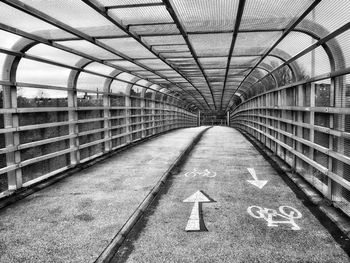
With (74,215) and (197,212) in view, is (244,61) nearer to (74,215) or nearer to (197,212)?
(197,212)

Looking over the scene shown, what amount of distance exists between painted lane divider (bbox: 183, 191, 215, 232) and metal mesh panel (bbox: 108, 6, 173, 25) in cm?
315

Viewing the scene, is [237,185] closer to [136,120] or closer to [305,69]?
[305,69]

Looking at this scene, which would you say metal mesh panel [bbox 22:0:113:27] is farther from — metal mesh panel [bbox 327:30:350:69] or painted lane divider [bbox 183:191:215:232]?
metal mesh panel [bbox 327:30:350:69]

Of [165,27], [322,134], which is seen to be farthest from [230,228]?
[165,27]

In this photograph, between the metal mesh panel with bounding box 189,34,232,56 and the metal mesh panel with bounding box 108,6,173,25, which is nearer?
the metal mesh panel with bounding box 108,6,173,25

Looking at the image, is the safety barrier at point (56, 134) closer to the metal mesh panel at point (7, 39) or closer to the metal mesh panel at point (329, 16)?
the metal mesh panel at point (7, 39)

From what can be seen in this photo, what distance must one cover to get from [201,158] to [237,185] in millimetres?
3443

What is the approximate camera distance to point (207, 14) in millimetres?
4859

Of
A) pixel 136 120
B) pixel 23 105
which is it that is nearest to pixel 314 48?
pixel 23 105

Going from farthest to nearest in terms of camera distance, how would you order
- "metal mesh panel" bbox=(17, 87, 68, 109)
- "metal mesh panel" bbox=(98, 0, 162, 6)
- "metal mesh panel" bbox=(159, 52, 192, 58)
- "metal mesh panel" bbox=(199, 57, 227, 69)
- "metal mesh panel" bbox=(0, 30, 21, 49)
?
"metal mesh panel" bbox=(199, 57, 227, 69), "metal mesh panel" bbox=(159, 52, 192, 58), "metal mesh panel" bbox=(17, 87, 68, 109), "metal mesh panel" bbox=(0, 30, 21, 49), "metal mesh panel" bbox=(98, 0, 162, 6)

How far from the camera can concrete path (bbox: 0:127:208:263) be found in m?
3.70

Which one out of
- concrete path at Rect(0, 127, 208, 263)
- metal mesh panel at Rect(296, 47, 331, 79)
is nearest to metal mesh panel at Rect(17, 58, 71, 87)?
concrete path at Rect(0, 127, 208, 263)

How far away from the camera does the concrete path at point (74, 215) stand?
3.70 metres

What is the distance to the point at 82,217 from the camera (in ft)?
15.7
